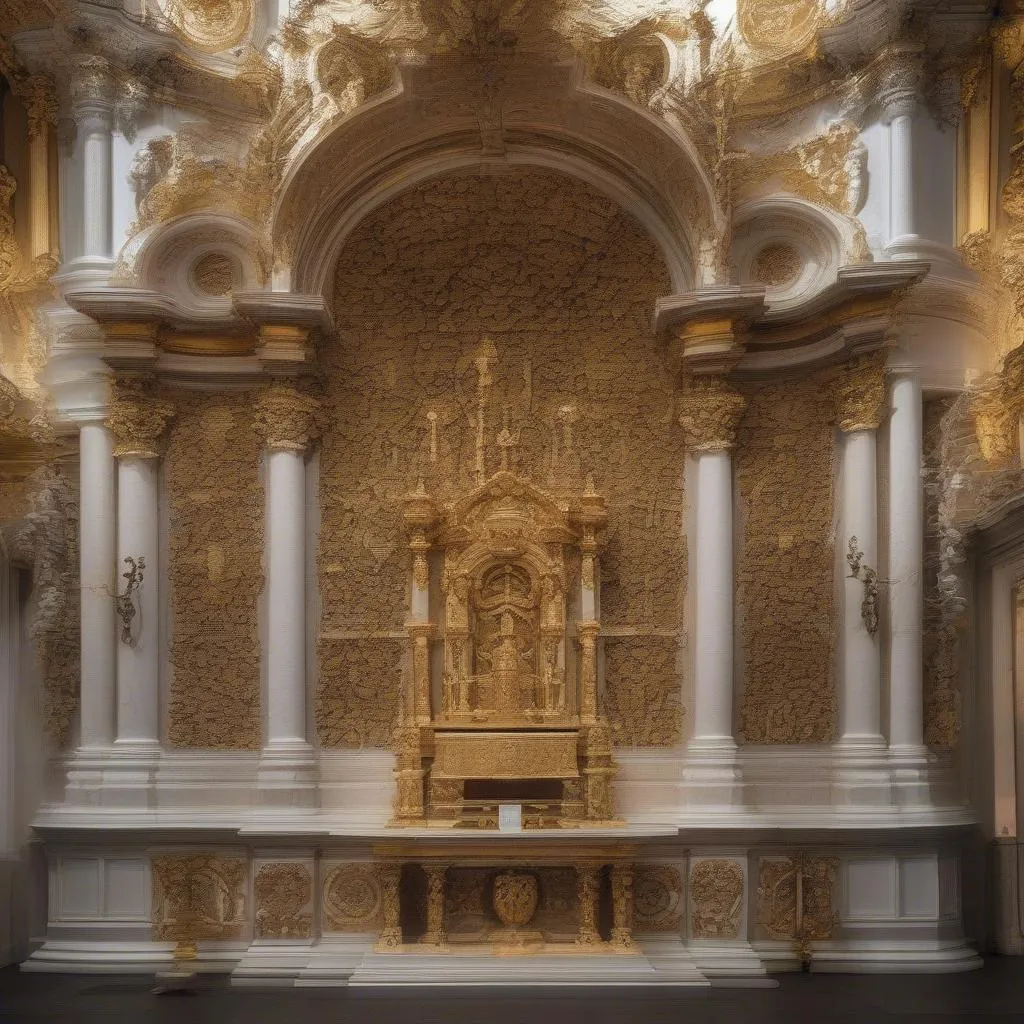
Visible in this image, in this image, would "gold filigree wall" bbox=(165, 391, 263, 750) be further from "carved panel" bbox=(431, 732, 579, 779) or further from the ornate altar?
"carved panel" bbox=(431, 732, 579, 779)

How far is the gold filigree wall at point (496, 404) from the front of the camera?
10.5 m

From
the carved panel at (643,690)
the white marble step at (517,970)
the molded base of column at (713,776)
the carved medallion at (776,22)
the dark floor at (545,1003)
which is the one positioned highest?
the carved medallion at (776,22)

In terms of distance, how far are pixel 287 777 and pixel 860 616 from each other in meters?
4.34

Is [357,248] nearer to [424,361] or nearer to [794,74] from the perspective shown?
[424,361]

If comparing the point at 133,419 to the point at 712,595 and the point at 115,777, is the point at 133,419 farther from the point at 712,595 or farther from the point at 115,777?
the point at 712,595

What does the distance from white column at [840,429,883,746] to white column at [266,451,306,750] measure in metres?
4.03

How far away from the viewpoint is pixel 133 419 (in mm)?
10281

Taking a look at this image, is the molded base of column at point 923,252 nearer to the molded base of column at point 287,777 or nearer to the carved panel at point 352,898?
the molded base of column at point 287,777

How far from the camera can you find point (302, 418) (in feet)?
34.2

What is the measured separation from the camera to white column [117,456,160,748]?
10.1 m

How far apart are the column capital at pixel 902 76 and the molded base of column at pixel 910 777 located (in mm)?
4635

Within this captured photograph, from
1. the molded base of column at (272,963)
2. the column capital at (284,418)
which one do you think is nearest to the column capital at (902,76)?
the column capital at (284,418)

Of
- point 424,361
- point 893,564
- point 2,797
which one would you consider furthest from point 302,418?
point 893,564

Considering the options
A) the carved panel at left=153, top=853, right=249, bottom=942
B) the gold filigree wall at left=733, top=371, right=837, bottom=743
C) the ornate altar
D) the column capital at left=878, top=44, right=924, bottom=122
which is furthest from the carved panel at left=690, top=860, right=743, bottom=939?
the column capital at left=878, top=44, right=924, bottom=122
